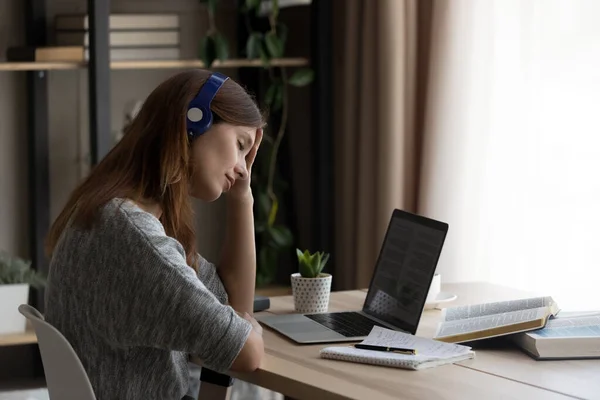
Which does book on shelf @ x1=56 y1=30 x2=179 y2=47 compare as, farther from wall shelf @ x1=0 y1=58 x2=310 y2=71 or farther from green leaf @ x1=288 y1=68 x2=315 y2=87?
green leaf @ x1=288 y1=68 x2=315 y2=87

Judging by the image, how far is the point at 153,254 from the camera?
1.62 metres

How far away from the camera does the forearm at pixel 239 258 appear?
2117 mm

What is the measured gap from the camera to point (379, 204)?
3.43 meters

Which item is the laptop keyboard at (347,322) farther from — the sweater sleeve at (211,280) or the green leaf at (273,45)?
the green leaf at (273,45)

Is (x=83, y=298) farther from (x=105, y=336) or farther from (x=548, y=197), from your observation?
(x=548, y=197)

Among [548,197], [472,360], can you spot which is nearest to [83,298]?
[472,360]

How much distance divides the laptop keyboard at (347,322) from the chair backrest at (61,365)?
57 cm

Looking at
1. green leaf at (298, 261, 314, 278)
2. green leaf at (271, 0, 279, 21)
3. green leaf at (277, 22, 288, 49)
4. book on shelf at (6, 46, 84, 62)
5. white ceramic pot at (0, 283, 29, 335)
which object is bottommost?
white ceramic pot at (0, 283, 29, 335)

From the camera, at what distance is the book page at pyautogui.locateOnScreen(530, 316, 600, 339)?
1.79 meters

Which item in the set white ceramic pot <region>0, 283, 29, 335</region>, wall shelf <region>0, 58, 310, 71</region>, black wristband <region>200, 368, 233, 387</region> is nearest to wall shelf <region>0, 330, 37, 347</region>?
white ceramic pot <region>0, 283, 29, 335</region>

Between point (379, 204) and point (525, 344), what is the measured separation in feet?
5.39

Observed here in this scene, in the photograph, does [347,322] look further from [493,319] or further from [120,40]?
[120,40]

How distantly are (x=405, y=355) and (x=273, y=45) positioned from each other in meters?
2.03

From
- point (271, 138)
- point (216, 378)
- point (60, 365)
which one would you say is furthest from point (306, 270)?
point (271, 138)
